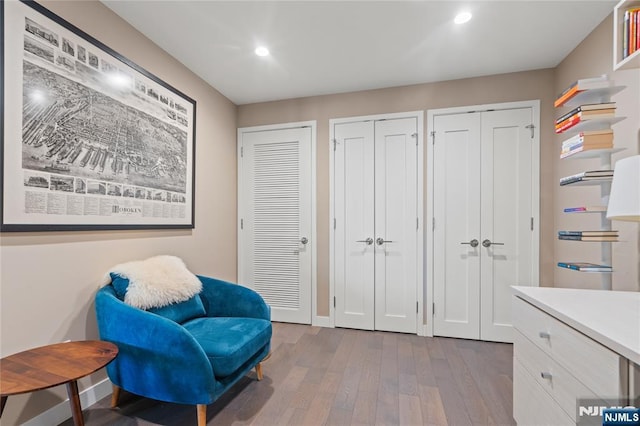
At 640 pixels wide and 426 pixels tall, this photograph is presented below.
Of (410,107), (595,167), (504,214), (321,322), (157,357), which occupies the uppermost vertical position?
(410,107)

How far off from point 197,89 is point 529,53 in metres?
3.06

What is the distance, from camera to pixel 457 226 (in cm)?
295

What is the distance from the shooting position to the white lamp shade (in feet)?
3.73

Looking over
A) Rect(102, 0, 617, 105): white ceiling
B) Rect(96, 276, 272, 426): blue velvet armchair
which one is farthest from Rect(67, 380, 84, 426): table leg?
Rect(102, 0, 617, 105): white ceiling

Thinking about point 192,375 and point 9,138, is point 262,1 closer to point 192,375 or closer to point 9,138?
point 9,138

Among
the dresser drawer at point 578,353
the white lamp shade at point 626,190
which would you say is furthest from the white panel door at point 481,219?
the white lamp shade at point 626,190

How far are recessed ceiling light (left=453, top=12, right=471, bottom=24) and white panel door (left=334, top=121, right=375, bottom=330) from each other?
→ 1.26 meters

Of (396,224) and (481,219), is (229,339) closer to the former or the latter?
(396,224)

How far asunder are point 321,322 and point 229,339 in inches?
68.7

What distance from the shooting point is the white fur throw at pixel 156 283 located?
181 centimetres

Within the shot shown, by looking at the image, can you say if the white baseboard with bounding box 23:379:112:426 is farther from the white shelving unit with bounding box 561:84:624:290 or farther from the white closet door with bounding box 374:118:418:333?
the white shelving unit with bounding box 561:84:624:290

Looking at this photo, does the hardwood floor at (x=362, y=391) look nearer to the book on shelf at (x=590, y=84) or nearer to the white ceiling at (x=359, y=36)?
the book on shelf at (x=590, y=84)

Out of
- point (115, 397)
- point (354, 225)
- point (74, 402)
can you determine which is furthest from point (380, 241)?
point (74, 402)

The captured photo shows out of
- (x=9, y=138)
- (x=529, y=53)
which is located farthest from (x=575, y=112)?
(x=9, y=138)
